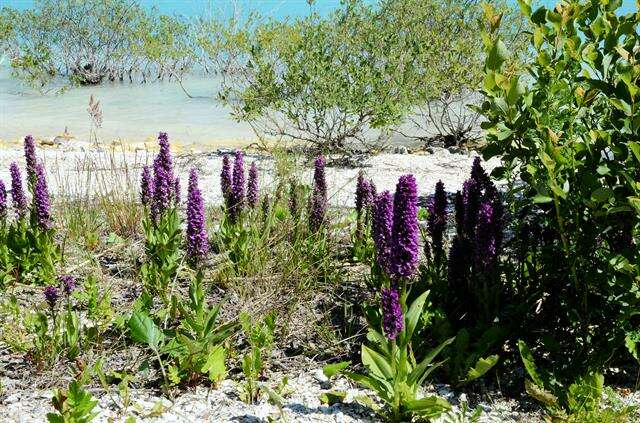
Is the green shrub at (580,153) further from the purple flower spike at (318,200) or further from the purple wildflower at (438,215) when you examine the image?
the purple flower spike at (318,200)

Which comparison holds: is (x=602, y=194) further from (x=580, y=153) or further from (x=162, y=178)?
(x=162, y=178)

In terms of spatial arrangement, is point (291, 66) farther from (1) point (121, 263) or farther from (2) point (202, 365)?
(2) point (202, 365)

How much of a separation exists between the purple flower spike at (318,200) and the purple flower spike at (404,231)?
181cm

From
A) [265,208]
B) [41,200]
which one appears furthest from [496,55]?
[41,200]

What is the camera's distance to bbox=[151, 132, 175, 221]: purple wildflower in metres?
4.23

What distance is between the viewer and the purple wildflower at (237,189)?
4645 mm

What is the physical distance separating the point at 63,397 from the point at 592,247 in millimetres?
2503

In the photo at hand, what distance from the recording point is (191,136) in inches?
735

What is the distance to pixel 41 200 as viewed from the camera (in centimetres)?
453

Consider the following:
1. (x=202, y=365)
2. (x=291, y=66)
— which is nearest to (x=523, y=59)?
(x=291, y=66)

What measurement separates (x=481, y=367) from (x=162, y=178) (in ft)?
6.95

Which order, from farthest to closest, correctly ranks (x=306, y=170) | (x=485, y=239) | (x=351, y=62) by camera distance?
(x=351, y=62) < (x=306, y=170) < (x=485, y=239)

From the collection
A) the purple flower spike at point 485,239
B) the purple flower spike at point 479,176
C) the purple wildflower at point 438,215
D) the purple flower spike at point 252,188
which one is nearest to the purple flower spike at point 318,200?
the purple flower spike at point 252,188

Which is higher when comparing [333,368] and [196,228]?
[196,228]
